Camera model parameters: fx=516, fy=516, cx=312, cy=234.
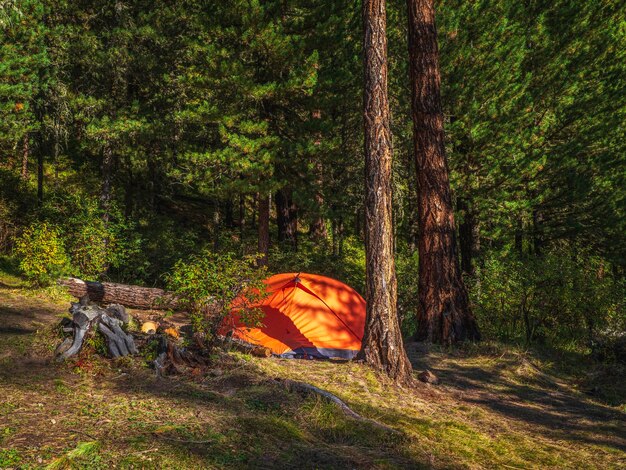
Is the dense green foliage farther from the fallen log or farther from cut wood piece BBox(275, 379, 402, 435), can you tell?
cut wood piece BBox(275, 379, 402, 435)

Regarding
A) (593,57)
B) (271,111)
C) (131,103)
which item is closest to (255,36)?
(271,111)

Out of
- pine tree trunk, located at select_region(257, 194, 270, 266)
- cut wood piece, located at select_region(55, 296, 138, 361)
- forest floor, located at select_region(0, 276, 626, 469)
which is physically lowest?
forest floor, located at select_region(0, 276, 626, 469)

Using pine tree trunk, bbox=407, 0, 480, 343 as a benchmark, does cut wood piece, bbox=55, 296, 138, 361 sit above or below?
below

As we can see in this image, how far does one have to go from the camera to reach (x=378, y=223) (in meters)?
7.69

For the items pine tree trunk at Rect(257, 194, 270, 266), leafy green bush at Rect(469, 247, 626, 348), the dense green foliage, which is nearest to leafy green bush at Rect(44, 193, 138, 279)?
the dense green foliage

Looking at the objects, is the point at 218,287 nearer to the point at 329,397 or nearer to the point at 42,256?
the point at 329,397

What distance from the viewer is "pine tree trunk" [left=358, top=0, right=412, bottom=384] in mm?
7570

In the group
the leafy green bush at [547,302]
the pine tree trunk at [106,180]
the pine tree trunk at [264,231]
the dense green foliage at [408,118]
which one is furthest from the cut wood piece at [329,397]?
the pine tree trunk at [106,180]

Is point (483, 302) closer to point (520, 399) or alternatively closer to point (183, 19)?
point (520, 399)

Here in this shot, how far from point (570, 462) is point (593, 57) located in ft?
39.5

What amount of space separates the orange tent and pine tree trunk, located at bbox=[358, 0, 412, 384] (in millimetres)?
1863

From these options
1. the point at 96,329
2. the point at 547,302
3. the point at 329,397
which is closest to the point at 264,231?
the point at 547,302

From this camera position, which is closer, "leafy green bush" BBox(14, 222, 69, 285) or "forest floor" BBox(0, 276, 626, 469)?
"forest floor" BBox(0, 276, 626, 469)

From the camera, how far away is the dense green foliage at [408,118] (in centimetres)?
1312
